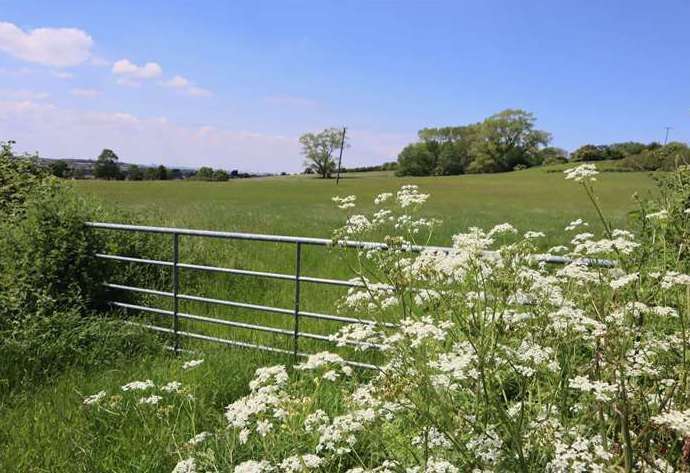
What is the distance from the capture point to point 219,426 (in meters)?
3.78

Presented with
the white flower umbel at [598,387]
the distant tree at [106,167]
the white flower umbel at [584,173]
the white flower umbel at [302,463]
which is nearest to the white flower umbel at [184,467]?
the white flower umbel at [302,463]

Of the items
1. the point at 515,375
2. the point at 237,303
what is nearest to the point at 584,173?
the point at 515,375

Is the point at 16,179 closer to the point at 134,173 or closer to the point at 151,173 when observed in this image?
the point at 134,173

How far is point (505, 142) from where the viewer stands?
104 m

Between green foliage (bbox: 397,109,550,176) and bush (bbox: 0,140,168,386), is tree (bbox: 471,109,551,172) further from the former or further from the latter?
bush (bbox: 0,140,168,386)

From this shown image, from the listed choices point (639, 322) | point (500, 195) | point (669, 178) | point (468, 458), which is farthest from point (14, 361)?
point (500, 195)

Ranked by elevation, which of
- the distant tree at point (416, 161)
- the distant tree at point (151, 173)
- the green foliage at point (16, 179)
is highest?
the distant tree at point (416, 161)

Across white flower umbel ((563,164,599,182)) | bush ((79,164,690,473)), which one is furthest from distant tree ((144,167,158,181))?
white flower umbel ((563,164,599,182))

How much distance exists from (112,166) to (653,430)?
262ft

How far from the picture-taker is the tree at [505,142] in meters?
100

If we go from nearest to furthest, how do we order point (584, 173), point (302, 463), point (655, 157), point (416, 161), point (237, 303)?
1. point (302, 463)
2. point (584, 173)
3. point (655, 157)
4. point (237, 303)
5. point (416, 161)

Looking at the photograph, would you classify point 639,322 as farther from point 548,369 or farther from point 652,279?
point 548,369

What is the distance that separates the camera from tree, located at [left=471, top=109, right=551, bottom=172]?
100 m

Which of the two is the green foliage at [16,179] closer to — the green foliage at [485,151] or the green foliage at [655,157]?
the green foliage at [655,157]
